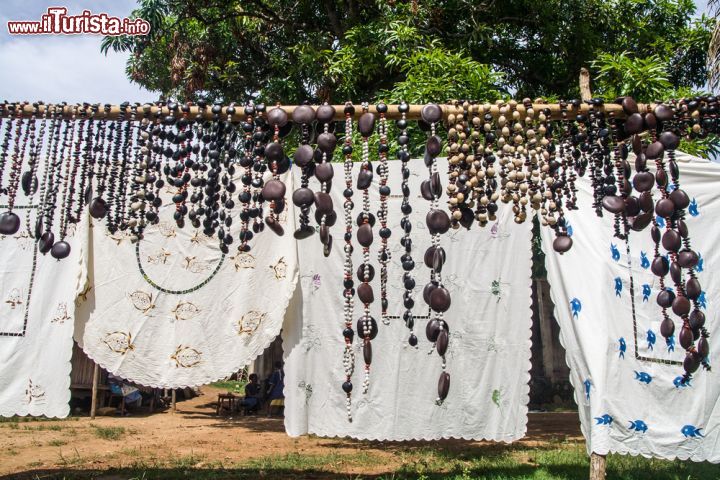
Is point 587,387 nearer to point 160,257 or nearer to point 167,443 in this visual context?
point 160,257

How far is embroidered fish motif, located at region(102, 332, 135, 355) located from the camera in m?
3.95

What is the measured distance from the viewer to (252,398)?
12.1 metres


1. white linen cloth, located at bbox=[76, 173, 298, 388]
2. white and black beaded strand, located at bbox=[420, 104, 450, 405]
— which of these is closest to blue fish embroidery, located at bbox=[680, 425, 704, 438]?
white and black beaded strand, located at bbox=[420, 104, 450, 405]

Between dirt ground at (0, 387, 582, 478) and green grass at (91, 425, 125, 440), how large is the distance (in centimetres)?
1

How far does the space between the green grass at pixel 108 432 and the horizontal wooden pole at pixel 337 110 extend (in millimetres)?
6459

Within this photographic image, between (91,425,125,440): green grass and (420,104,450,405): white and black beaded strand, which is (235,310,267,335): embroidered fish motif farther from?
(91,425,125,440): green grass

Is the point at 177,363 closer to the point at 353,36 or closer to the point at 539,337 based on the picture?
the point at 353,36

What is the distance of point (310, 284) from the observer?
4.09 metres

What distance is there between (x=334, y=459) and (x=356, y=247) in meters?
3.06

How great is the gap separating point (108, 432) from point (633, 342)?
7558 millimetres

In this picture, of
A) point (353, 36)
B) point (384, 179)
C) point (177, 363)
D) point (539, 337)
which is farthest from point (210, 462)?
point (539, 337)

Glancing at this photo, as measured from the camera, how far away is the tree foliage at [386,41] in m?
7.47

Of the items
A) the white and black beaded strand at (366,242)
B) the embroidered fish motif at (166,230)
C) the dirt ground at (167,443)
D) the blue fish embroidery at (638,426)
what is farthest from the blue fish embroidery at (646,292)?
the embroidered fish motif at (166,230)

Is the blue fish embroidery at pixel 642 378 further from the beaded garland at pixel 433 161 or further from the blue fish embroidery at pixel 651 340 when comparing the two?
the beaded garland at pixel 433 161
